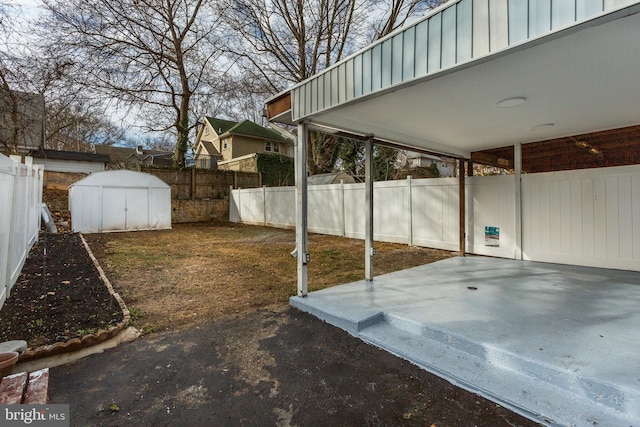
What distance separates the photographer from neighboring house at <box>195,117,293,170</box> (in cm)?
2194

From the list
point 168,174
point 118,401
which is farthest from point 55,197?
point 118,401

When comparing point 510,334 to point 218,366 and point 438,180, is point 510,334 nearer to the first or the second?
point 218,366

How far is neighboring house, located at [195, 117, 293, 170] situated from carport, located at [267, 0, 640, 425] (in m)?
17.4

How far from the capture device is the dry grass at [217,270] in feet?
11.1

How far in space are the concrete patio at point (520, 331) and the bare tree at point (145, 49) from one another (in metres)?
12.5

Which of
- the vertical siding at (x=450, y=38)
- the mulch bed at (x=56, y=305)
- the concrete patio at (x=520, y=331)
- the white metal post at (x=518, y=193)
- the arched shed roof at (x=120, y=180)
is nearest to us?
the vertical siding at (x=450, y=38)

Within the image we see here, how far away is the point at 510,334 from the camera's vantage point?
229cm

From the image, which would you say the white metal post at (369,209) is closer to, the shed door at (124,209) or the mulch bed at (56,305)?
the mulch bed at (56,305)

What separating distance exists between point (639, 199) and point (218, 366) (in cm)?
577

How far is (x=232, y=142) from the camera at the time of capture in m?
22.0

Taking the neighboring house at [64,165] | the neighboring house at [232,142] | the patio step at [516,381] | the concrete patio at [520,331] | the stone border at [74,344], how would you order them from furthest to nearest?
1. the neighboring house at [232,142]
2. the neighboring house at [64,165]
3. the stone border at [74,344]
4. the concrete patio at [520,331]
5. the patio step at [516,381]

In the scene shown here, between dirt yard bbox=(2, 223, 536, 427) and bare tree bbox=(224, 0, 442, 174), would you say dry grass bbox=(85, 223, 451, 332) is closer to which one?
dirt yard bbox=(2, 223, 536, 427)

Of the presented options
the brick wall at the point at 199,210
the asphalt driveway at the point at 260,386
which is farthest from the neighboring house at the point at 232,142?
the asphalt driveway at the point at 260,386

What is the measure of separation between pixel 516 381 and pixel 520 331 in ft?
2.01
